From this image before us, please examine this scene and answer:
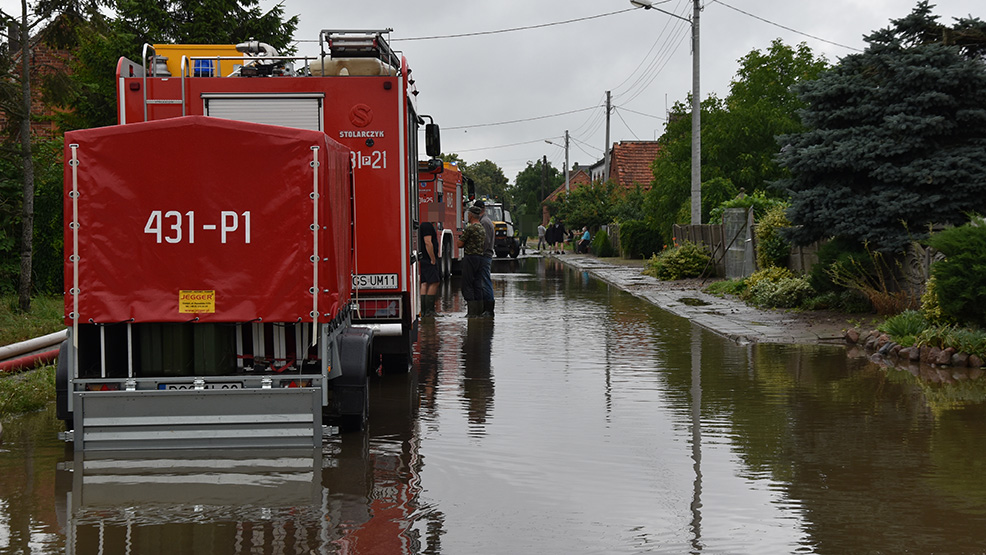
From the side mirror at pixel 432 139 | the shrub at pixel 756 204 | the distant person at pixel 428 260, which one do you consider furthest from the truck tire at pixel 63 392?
the shrub at pixel 756 204

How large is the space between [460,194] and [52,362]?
20715 mm

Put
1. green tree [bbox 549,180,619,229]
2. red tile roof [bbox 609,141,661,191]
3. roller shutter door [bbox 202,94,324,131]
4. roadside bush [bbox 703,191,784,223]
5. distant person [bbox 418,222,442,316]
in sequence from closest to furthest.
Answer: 1. roller shutter door [bbox 202,94,324,131]
2. distant person [bbox 418,222,442,316]
3. roadside bush [bbox 703,191,784,223]
4. green tree [bbox 549,180,619,229]
5. red tile roof [bbox 609,141,661,191]

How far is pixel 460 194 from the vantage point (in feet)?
104

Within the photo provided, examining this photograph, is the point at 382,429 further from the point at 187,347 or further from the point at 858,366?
→ the point at 858,366

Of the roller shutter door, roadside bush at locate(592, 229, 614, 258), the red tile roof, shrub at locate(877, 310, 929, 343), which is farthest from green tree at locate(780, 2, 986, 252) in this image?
the red tile roof

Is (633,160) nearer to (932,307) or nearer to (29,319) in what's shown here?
(29,319)

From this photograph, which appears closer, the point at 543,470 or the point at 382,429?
the point at 543,470

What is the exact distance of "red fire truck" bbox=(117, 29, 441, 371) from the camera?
9.87 metres

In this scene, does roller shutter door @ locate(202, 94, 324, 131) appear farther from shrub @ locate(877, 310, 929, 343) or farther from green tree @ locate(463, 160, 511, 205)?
green tree @ locate(463, 160, 511, 205)

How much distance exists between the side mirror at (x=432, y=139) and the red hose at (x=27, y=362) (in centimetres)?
484

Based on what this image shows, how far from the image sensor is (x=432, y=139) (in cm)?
1251

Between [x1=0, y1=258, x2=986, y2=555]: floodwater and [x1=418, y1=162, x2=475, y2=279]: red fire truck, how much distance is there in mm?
14738

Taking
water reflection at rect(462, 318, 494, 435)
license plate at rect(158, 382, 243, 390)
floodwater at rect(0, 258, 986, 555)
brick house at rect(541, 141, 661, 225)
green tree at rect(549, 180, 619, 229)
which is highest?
brick house at rect(541, 141, 661, 225)

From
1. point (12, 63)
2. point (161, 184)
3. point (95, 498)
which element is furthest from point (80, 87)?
point (95, 498)
